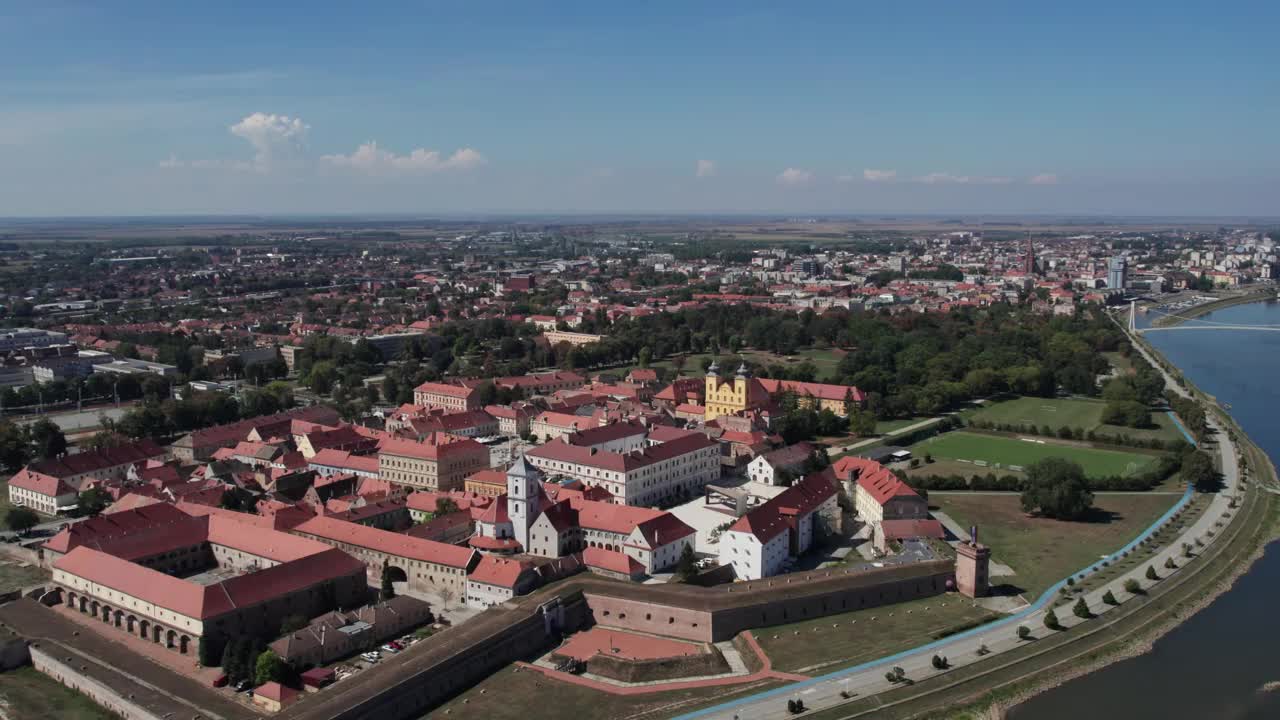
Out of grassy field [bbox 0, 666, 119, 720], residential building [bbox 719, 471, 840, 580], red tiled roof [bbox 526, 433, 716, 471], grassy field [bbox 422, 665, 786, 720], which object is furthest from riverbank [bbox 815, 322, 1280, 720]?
grassy field [bbox 0, 666, 119, 720]

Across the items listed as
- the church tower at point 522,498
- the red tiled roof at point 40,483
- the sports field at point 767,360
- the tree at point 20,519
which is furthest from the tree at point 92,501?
the sports field at point 767,360

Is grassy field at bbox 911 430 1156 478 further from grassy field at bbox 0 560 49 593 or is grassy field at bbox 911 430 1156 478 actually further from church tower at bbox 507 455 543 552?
grassy field at bbox 0 560 49 593

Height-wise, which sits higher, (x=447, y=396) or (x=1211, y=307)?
(x=447, y=396)

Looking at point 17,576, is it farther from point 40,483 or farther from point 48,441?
point 48,441

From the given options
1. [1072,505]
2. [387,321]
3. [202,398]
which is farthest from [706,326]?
[1072,505]

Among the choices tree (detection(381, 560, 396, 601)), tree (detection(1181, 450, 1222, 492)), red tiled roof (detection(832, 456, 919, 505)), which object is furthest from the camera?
tree (detection(1181, 450, 1222, 492))

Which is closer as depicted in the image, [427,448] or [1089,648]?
[1089,648]

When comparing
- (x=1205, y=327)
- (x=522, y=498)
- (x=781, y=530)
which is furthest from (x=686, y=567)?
(x=1205, y=327)
